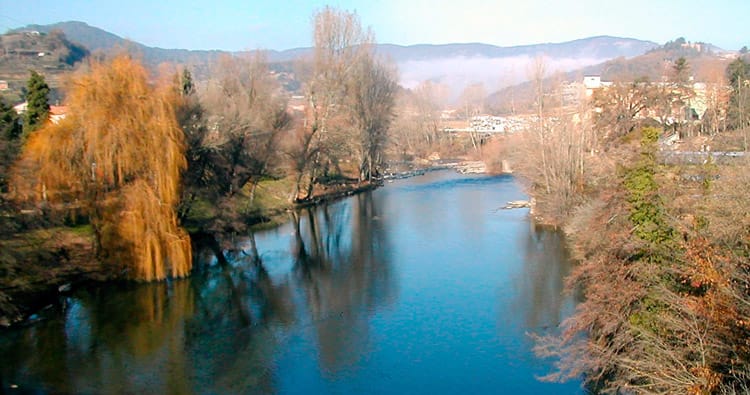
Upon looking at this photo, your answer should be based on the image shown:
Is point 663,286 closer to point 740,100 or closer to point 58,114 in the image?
point 740,100

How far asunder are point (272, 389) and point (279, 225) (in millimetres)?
11849

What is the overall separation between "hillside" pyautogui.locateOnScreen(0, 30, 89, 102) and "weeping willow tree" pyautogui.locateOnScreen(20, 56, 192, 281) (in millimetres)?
33198

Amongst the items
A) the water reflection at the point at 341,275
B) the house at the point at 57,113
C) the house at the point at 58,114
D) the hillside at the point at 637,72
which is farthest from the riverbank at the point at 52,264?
the hillside at the point at 637,72

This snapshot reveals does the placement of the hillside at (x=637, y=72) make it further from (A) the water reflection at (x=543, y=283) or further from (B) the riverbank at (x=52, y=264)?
(B) the riverbank at (x=52, y=264)

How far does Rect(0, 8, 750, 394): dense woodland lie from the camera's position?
640 centimetres

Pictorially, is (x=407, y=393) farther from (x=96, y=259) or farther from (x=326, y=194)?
(x=326, y=194)

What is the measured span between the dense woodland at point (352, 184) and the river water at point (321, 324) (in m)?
0.76

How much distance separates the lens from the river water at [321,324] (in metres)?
8.71

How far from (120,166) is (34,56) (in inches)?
1844

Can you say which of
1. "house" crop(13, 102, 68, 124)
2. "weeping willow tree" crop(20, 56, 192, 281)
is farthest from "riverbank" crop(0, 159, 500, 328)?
"house" crop(13, 102, 68, 124)

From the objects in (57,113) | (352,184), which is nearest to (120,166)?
(57,113)

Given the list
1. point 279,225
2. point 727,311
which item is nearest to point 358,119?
point 279,225

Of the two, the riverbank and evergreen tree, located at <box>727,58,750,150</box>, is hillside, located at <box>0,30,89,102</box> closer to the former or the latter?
the riverbank

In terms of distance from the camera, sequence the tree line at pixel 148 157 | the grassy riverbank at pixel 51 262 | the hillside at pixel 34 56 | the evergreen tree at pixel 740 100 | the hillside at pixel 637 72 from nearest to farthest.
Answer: the grassy riverbank at pixel 51 262, the tree line at pixel 148 157, the evergreen tree at pixel 740 100, the hillside at pixel 637 72, the hillside at pixel 34 56
